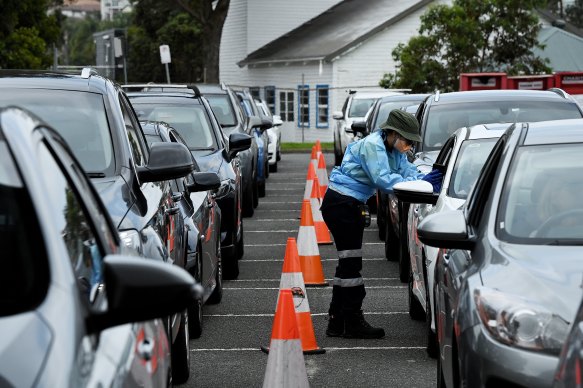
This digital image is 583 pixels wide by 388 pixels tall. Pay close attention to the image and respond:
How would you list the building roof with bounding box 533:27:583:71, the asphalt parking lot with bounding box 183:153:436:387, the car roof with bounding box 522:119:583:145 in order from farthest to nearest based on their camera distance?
the building roof with bounding box 533:27:583:71
the asphalt parking lot with bounding box 183:153:436:387
the car roof with bounding box 522:119:583:145

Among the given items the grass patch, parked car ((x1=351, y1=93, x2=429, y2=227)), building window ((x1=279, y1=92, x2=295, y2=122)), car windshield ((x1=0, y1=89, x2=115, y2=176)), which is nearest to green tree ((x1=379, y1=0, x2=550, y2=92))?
the grass patch

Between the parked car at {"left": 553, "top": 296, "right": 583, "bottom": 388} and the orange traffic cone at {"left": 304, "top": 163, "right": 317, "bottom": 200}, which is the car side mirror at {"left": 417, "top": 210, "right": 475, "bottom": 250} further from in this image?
the orange traffic cone at {"left": 304, "top": 163, "right": 317, "bottom": 200}

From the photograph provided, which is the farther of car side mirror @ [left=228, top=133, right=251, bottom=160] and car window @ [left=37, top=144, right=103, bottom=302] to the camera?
car side mirror @ [left=228, top=133, right=251, bottom=160]

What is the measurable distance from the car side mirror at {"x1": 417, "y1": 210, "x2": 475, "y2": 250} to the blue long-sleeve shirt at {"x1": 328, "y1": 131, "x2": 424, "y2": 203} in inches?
133

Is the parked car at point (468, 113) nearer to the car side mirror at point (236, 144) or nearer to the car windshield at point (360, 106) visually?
the car side mirror at point (236, 144)

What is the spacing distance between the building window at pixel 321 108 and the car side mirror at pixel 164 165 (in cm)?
4992

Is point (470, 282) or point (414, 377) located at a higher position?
point (470, 282)

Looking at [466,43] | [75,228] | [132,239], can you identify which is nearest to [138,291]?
[75,228]

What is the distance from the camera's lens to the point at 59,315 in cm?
354

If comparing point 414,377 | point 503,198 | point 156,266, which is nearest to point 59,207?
point 156,266

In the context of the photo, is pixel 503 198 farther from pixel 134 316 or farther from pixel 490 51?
pixel 490 51

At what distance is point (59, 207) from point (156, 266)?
0.42 meters

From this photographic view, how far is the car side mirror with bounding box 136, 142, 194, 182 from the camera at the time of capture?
8086mm

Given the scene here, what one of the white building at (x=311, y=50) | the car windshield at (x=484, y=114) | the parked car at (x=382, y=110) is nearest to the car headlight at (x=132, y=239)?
the car windshield at (x=484, y=114)
